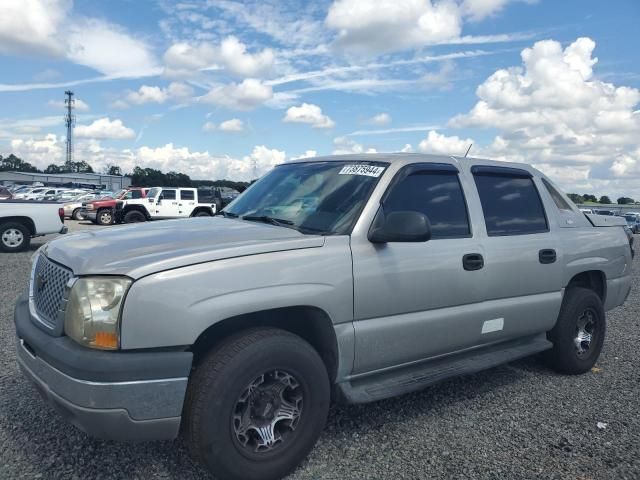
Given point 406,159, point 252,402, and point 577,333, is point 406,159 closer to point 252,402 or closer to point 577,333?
point 252,402

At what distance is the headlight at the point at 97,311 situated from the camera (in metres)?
2.44

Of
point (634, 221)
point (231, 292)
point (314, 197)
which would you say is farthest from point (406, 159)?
point (634, 221)

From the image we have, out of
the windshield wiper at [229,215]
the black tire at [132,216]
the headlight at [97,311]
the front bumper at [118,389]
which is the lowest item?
the black tire at [132,216]

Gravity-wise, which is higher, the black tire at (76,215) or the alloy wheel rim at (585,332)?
the alloy wheel rim at (585,332)

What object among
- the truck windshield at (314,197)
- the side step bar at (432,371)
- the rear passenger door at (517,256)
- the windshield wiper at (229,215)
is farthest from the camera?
the windshield wiper at (229,215)

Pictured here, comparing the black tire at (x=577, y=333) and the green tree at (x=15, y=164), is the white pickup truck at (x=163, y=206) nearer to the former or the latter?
the black tire at (x=577, y=333)

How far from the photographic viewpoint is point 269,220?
11.7 ft

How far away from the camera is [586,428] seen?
11.9 feet

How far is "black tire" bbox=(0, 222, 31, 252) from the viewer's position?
12.1 metres

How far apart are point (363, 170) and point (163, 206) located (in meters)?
22.1

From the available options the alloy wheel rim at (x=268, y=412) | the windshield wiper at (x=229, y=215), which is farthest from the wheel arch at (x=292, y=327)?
the windshield wiper at (x=229, y=215)

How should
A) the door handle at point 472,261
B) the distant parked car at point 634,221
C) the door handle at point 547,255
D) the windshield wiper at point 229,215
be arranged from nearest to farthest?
the door handle at point 472,261 → the windshield wiper at point 229,215 → the door handle at point 547,255 → the distant parked car at point 634,221

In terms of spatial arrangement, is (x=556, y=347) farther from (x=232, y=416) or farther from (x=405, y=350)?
(x=232, y=416)

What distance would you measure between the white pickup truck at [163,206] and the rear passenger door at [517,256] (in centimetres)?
2087
